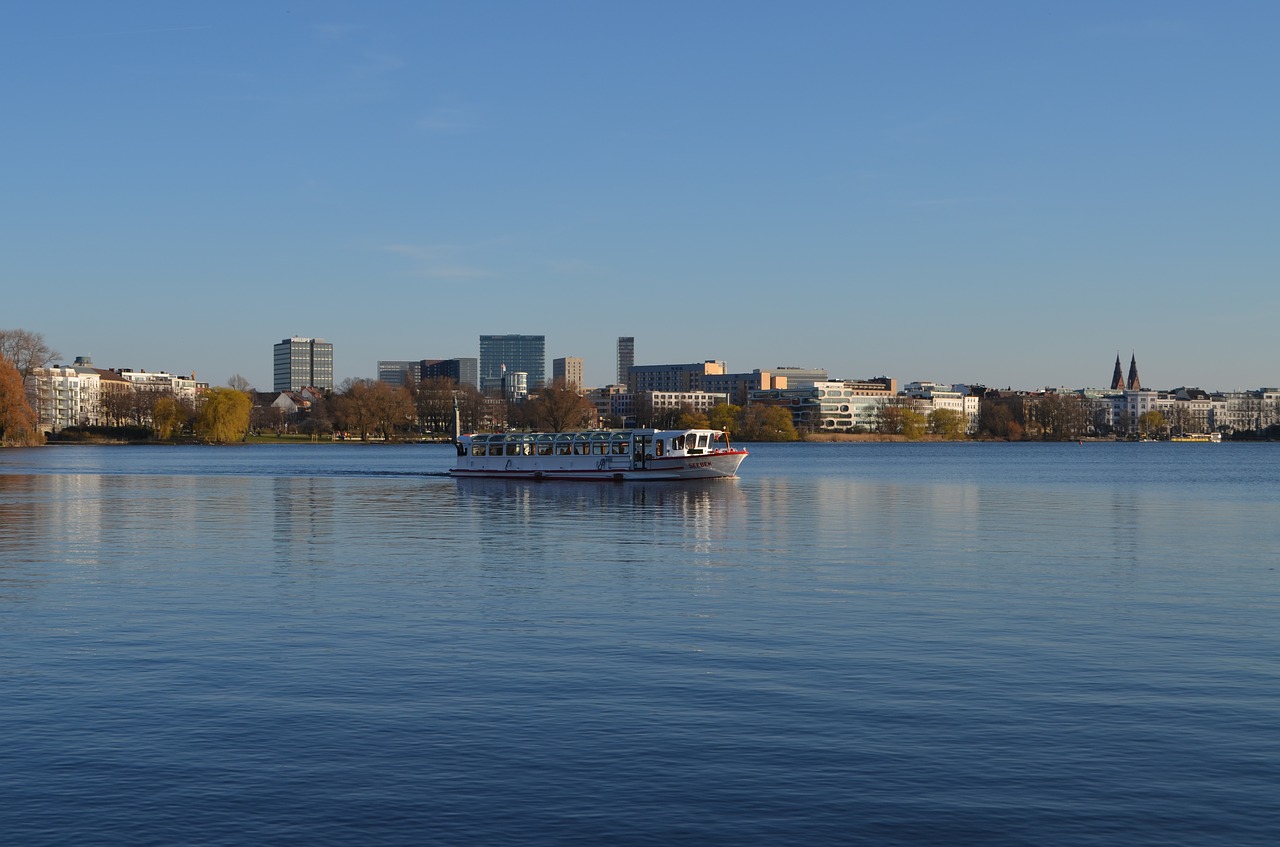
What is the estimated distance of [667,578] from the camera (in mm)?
34188

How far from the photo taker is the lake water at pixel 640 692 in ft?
45.2

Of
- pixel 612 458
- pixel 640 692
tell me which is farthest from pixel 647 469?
pixel 640 692

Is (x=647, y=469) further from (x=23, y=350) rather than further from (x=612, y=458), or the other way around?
(x=23, y=350)

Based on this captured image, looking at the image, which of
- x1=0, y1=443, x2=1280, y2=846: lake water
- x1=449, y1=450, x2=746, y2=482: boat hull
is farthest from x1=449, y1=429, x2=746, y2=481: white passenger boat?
x1=0, y1=443, x2=1280, y2=846: lake water

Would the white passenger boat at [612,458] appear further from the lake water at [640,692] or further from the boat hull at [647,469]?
the lake water at [640,692]

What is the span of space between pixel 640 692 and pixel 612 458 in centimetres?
7699

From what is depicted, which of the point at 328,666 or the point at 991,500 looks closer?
the point at 328,666

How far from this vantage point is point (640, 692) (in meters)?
19.4

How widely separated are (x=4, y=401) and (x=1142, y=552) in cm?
16024

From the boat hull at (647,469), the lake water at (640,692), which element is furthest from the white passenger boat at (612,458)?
the lake water at (640,692)

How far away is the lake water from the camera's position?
13.8 m

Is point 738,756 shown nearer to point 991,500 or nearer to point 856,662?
point 856,662

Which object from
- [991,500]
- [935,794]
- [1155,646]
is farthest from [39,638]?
[991,500]

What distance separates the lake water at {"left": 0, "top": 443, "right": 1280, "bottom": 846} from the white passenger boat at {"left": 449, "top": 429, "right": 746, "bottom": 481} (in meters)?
50.4
